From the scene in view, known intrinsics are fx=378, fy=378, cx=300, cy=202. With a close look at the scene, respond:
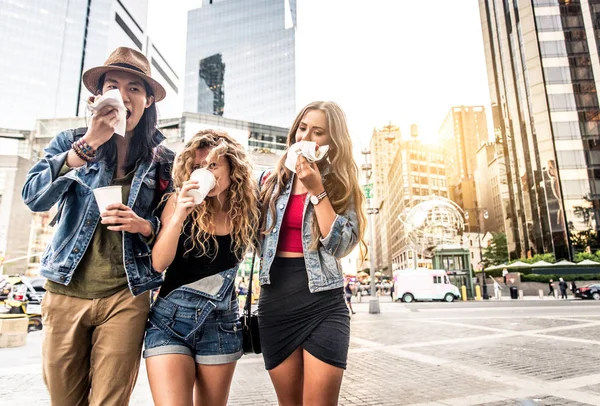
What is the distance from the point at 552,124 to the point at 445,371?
5456 centimetres

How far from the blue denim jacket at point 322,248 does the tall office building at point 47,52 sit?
114 meters

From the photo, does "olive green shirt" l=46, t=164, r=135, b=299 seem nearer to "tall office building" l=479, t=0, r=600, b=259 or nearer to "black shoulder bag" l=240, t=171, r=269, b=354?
"black shoulder bag" l=240, t=171, r=269, b=354

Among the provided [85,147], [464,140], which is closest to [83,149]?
[85,147]

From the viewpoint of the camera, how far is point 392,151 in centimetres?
14462

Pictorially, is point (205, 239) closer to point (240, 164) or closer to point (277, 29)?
point (240, 164)

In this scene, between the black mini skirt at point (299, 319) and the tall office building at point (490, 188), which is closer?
the black mini skirt at point (299, 319)

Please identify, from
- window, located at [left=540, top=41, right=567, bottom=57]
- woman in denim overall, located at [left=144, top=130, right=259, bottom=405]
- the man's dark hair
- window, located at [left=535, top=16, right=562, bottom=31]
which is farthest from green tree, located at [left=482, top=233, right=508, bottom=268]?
the man's dark hair

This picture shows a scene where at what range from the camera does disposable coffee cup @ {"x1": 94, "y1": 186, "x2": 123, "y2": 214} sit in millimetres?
1947

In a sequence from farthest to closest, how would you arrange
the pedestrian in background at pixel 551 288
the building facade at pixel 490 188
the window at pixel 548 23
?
the building facade at pixel 490 188 < the window at pixel 548 23 < the pedestrian in background at pixel 551 288

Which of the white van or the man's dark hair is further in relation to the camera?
the white van

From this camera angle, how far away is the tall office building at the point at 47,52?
3930 inches

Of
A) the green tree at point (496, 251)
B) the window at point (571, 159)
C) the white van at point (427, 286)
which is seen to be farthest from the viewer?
the green tree at point (496, 251)

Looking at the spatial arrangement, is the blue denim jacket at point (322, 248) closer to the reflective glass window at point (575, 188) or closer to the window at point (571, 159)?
the reflective glass window at point (575, 188)

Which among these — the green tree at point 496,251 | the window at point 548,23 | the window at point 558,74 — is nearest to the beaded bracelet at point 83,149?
the window at point 558,74
